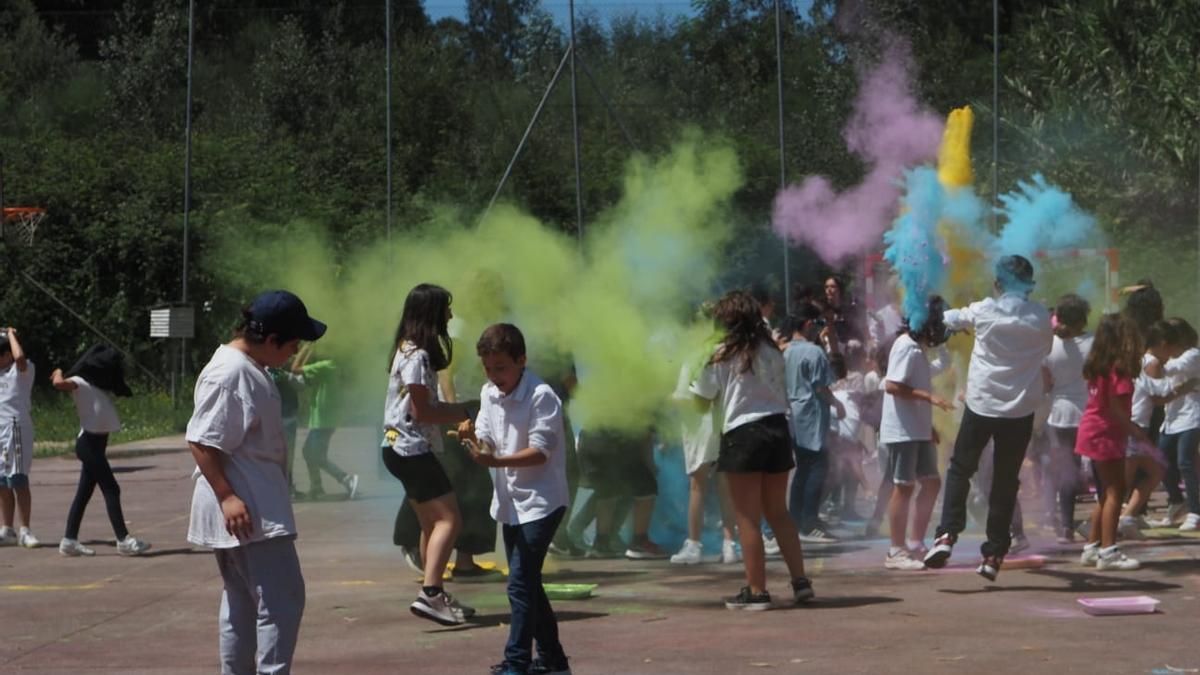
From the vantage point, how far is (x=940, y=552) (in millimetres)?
9219

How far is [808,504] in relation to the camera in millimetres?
11516

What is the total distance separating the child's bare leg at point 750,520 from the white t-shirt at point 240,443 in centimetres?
A: 328

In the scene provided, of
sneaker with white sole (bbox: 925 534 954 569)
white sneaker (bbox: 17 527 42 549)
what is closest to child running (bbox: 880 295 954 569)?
sneaker with white sole (bbox: 925 534 954 569)

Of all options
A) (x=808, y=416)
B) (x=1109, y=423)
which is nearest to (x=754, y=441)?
(x=1109, y=423)

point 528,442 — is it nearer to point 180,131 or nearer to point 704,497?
point 704,497

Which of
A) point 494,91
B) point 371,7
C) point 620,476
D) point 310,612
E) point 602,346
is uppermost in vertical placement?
point 371,7

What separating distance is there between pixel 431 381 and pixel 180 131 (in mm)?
31204

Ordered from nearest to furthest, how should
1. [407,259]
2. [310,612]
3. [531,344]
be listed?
[310,612]
[531,344]
[407,259]

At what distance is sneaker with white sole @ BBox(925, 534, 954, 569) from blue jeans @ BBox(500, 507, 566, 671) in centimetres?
303

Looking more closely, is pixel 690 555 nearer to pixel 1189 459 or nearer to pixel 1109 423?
pixel 1109 423

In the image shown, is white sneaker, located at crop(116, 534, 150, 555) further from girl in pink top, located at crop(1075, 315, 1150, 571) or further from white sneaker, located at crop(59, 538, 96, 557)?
girl in pink top, located at crop(1075, 315, 1150, 571)

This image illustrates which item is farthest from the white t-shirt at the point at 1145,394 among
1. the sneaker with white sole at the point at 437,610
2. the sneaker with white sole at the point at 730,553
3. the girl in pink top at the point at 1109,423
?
the sneaker with white sole at the point at 437,610

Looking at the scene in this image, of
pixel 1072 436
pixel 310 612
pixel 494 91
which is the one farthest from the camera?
pixel 494 91

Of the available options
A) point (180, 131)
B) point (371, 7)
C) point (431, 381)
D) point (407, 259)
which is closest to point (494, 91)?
point (180, 131)
